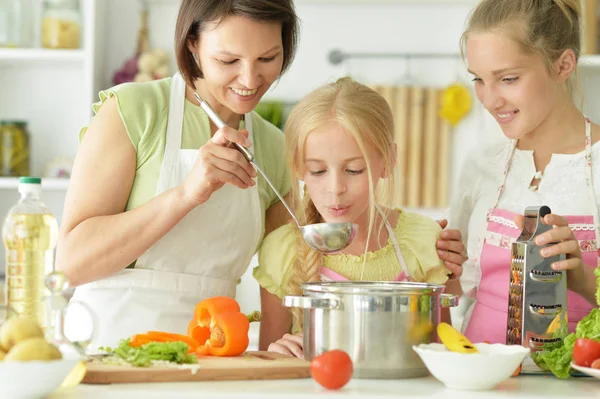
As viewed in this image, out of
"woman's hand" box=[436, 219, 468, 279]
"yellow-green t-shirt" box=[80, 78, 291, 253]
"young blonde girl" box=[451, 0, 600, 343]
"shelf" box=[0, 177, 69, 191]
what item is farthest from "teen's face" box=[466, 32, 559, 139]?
"shelf" box=[0, 177, 69, 191]

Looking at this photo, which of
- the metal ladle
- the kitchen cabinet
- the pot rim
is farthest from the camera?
the kitchen cabinet

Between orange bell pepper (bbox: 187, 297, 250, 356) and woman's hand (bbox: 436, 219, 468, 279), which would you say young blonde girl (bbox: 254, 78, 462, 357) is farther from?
orange bell pepper (bbox: 187, 297, 250, 356)

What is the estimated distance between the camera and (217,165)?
5.00 feet

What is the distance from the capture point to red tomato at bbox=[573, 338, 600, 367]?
1.22 metres

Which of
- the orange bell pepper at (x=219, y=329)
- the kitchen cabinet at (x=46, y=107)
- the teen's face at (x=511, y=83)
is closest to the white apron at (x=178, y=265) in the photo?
the orange bell pepper at (x=219, y=329)

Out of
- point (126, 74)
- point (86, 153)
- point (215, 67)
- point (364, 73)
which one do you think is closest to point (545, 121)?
point (215, 67)

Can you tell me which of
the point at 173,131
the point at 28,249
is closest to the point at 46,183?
the point at 173,131

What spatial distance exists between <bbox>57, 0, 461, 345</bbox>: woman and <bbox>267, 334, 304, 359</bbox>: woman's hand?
31cm

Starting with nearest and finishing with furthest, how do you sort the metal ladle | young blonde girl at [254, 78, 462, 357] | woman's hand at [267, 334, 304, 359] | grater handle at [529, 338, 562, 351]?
grater handle at [529, 338, 562, 351] → woman's hand at [267, 334, 304, 359] → the metal ladle → young blonde girl at [254, 78, 462, 357]

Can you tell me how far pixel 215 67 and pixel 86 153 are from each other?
12.7 inches

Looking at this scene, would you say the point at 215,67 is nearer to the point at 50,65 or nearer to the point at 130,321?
the point at 130,321

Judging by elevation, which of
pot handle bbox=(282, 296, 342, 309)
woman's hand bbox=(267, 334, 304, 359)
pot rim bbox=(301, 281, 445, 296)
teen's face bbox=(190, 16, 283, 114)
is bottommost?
woman's hand bbox=(267, 334, 304, 359)

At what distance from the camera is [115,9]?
3.55 m

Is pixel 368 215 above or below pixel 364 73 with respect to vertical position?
below
